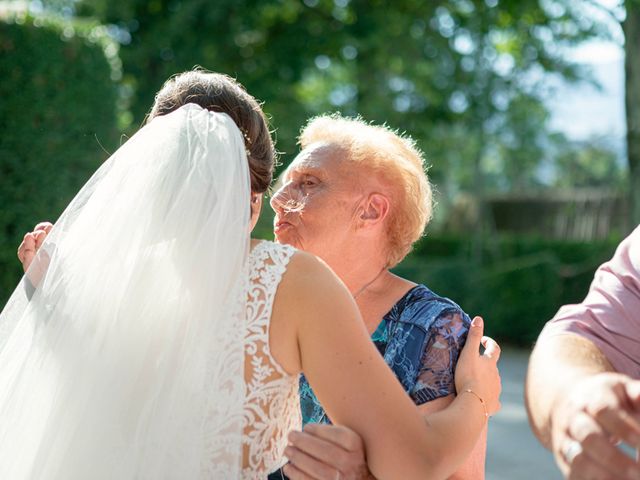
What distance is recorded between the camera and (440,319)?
99.9 inches

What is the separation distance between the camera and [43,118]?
6.71 metres

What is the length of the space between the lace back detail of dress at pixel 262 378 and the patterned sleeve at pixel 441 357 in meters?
0.58

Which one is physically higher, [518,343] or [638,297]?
[638,297]

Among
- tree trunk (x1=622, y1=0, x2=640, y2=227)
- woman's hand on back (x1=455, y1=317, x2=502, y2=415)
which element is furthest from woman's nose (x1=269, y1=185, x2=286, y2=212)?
tree trunk (x1=622, y1=0, x2=640, y2=227)

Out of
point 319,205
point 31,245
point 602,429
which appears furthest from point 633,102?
point 602,429

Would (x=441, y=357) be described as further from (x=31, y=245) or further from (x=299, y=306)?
(x=31, y=245)

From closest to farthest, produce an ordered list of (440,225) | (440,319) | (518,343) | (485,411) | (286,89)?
(485,411), (440,319), (518,343), (286,89), (440,225)

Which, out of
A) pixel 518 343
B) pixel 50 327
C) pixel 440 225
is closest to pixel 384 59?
pixel 518 343

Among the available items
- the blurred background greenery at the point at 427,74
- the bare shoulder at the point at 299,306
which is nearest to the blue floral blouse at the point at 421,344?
the bare shoulder at the point at 299,306

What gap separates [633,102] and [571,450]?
10.4 m

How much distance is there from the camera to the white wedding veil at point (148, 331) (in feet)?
6.11

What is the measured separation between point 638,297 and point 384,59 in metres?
14.2

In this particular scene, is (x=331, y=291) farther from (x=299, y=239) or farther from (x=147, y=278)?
(x=299, y=239)

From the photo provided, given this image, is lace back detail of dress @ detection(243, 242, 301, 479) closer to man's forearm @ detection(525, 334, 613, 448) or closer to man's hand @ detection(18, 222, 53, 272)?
man's forearm @ detection(525, 334, 613, 448)
